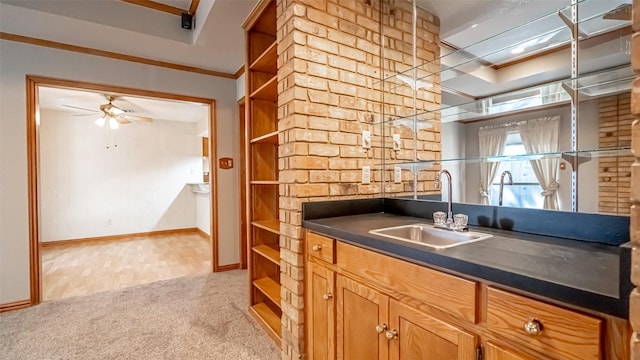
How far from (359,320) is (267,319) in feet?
3.70

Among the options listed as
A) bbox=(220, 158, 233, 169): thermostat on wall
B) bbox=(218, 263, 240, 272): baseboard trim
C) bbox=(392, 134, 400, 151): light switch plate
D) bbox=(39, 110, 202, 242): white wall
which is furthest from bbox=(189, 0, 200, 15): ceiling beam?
bbox=(39, 110, 202, 242): white wall

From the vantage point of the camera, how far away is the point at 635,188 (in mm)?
507

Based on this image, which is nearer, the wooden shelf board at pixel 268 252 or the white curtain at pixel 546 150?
the white curtain at pixel 546 150

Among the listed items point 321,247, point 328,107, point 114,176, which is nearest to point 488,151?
point 328,107

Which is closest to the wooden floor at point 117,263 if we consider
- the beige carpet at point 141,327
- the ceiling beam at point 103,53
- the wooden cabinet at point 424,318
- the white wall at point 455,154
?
the beige carpet at point 141,327

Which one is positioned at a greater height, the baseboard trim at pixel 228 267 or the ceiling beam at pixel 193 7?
the ceiling beam at pixel 193 7

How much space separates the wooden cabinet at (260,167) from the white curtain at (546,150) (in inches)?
65.2

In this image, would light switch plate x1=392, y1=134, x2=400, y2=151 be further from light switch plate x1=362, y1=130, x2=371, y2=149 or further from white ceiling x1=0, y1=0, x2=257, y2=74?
white ceiling x1=0, y1=0, x2=257, y2=74

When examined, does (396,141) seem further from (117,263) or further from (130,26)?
(117,263)

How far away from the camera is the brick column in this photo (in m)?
0.51

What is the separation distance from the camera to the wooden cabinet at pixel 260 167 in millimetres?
2287

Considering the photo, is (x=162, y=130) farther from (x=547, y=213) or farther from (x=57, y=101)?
(x=547, y=213)

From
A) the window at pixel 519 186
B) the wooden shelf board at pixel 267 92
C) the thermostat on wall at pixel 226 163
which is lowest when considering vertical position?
the window at pixel 519 186

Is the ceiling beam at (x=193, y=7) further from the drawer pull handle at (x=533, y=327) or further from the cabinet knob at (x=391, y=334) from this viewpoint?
the drawer pull handle at (x=533, y=327)
